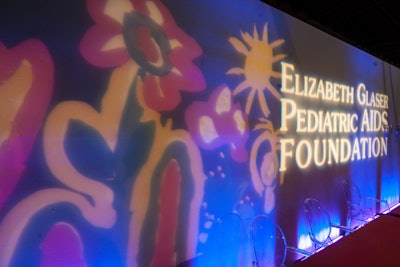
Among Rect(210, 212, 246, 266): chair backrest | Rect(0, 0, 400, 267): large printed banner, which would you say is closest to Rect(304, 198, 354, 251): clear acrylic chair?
Rect(0, 0, 400, 267): large printed banner

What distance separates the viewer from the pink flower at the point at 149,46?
1.58 metres

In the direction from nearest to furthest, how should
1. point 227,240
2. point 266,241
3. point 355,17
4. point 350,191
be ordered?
point 227,240 < point 266,241 < point 350,191 < point 355,17

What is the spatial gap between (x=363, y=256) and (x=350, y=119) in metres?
2.51

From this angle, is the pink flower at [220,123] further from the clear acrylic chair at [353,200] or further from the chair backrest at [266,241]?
the clear acrylic chair at [353,200]

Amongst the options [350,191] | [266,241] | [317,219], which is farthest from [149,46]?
[350,191]

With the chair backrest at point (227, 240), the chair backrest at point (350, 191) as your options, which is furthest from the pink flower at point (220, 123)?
the chair backrest at point (350, 191)

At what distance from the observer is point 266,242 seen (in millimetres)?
2693

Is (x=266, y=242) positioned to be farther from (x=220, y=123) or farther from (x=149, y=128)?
(x=149, y=128)

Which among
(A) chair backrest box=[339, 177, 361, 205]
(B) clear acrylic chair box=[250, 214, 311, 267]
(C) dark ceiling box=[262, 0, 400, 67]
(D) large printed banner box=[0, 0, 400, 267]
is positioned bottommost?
(B) clear acrylic chair box=[250, 214, 311, 267]

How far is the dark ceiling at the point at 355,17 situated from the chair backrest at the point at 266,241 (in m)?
2.39

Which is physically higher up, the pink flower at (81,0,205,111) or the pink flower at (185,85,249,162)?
the pink flower at (81,0,205,111)

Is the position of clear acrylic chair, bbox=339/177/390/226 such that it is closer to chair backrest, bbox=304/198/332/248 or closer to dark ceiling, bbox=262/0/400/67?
chair backrest, bbox=304/198/332/248

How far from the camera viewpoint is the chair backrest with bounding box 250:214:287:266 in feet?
8.36

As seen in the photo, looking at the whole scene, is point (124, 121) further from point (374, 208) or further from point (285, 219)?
point (374, 208)
